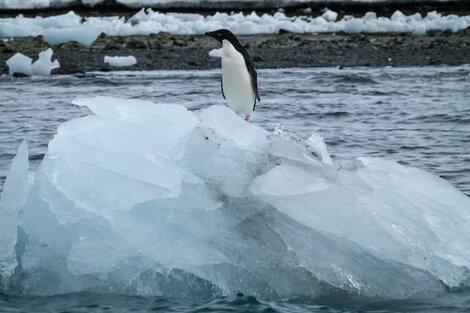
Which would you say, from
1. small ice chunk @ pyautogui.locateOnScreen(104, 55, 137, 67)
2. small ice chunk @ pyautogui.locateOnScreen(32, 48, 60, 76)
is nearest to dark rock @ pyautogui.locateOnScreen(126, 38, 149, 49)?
small ice chunk @ pyautogui.locateOnScreen(104, 55, 137, 67)

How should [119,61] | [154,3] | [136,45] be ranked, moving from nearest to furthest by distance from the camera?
[119,61] < [136,45] < [154,3]

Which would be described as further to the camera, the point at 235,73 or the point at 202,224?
the point at 235,73

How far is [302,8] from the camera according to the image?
4378cm

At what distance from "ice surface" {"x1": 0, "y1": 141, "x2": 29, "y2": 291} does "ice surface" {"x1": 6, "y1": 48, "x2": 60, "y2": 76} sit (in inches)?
578

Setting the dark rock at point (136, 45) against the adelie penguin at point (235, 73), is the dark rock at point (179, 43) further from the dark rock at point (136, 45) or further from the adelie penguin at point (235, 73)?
the adelie penguin at point (235, 73)

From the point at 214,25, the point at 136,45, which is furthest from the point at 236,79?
the point at 214,25

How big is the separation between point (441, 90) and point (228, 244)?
12.0 meters

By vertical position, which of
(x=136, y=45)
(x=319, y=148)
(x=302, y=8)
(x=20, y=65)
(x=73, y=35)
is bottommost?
(x=302, y=8)

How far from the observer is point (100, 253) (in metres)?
4.67

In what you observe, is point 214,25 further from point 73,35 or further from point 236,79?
point 236,79

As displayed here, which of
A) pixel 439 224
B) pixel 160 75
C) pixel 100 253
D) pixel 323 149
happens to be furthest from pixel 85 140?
pixel 160 75

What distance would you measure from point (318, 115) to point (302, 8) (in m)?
31.2

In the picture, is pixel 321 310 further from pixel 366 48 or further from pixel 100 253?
pixel 366 48

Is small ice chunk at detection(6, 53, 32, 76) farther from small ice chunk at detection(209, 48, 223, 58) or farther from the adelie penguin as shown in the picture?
the adelie penguin
